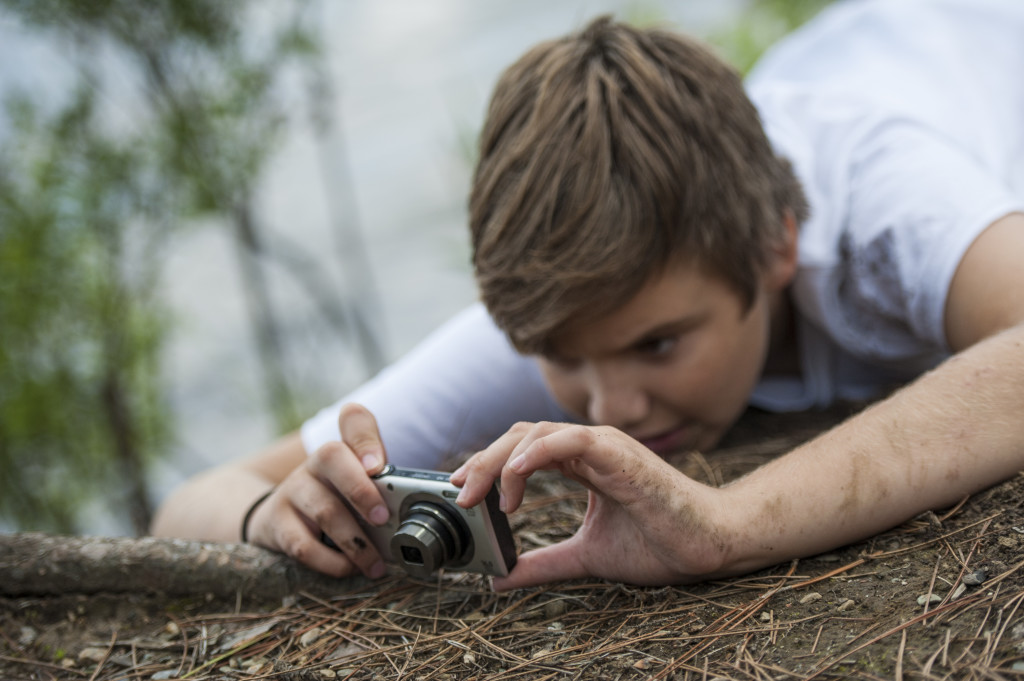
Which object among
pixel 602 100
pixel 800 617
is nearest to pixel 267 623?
pixel 800 617

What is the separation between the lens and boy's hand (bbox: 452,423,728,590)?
3.41ft

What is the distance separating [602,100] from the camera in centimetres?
174

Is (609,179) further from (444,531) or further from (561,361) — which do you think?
(444,531)

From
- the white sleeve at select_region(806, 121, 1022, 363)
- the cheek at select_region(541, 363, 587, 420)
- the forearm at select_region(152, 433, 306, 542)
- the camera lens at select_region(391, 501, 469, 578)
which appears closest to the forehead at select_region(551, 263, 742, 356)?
the cheek at select_region(541, 363, 587, 420)

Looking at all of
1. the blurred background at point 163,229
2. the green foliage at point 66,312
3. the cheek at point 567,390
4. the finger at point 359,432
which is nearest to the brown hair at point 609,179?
the cheek at point 567,390

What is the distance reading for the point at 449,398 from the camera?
231 cm

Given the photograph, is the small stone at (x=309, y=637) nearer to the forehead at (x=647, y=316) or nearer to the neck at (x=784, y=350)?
the forehead at (x=647, y=316)

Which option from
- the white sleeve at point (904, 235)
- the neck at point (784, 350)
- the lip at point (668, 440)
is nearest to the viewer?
the white sleeve at point (904, 235)

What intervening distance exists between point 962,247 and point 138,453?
3955 mm

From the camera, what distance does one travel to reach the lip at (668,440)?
1.86 meters

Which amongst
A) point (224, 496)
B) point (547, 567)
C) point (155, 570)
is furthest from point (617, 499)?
point (224, 496)

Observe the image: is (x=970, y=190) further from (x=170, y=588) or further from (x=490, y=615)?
(x=170, y=588)

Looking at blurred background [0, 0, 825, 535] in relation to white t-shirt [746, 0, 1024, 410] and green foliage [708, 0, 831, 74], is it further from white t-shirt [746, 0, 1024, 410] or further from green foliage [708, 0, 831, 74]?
white t-shirt [746, 0, 1024, 410]

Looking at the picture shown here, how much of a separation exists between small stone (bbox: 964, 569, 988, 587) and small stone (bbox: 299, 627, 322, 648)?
95cm
